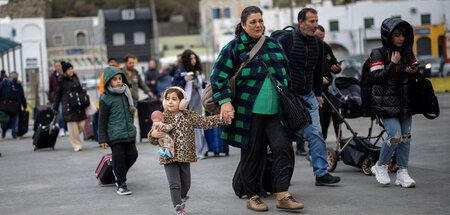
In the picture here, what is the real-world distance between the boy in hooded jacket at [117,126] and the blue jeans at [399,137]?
9.67 feet

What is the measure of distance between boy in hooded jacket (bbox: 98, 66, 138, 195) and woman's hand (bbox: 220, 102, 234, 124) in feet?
7.37

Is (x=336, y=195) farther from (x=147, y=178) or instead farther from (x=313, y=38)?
(x=147, y=178)

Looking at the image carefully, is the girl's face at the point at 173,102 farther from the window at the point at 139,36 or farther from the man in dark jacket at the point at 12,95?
the window at the point at 139,36

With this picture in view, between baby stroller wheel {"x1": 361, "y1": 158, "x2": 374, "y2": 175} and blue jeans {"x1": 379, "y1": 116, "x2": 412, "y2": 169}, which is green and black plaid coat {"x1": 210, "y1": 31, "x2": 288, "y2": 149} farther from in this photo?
baby stroller wheel {"x1": 361, "y1": 158, "x2": 374, "y2": 175}

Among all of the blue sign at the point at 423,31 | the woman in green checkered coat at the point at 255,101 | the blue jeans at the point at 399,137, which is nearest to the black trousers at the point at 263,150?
the woman in green checkered coat at the point at 255,101

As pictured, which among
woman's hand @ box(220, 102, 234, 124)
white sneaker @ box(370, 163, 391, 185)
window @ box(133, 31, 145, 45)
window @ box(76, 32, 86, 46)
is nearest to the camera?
woman's hand @ box(220, 102, 234, 124)

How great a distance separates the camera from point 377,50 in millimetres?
8086

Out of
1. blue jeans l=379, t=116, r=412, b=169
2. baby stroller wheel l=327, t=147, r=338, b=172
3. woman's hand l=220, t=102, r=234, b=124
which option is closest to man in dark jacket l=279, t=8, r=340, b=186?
blue jeans l=379, t=116, r=412, b=169

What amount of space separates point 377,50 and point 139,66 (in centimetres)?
6090

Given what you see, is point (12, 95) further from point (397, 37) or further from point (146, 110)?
point (397, 37)

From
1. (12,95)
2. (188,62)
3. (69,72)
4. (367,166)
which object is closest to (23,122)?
(12,95)

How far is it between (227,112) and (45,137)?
8727 mm

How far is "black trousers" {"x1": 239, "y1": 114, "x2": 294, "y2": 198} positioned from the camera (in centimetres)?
688

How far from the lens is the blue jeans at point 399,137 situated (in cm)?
788
